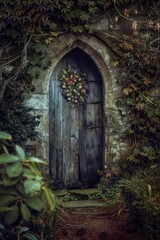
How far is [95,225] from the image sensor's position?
5.33 metres

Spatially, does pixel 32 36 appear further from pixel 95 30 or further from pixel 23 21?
pixel 95 30

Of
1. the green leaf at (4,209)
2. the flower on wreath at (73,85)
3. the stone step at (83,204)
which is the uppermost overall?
the flower on wreath at (73,85)

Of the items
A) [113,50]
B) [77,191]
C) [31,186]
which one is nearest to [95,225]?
[77,191]

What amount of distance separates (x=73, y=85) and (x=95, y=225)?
8.06 ft

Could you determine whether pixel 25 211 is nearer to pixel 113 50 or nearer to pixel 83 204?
pixel 83 204

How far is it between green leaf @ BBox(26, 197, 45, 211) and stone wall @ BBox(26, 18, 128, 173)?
140 inches

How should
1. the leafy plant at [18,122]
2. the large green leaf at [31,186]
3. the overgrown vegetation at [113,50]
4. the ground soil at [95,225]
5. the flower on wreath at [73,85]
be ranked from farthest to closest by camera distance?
the flower on wreath at [73,85] → the overgrown vegetation at [113,50] → the leafy plant at [18,122] → the ground soil at [95,225] → the large green leaf at [31,186]

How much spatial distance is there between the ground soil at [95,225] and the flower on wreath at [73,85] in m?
1.85

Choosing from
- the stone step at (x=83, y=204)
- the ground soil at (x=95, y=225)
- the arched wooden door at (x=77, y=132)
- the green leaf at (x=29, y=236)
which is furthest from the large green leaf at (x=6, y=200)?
the arched wooden door at (x=77, y=132)

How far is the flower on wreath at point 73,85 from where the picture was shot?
666 centimetres

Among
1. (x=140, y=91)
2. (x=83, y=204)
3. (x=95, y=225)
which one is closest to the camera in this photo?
(x=95, y=225)

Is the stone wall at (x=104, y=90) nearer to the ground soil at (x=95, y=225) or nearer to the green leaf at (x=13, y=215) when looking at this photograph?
the ground soil at (x=95, y=225)

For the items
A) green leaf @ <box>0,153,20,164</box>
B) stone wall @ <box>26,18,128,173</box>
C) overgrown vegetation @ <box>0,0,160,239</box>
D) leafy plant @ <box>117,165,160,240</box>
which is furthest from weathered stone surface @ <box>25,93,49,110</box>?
green leaf @ <box>0,153,20,164</box>

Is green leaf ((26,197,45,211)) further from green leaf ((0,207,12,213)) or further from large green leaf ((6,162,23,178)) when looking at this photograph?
large green leaf ((6,162,23,178))
